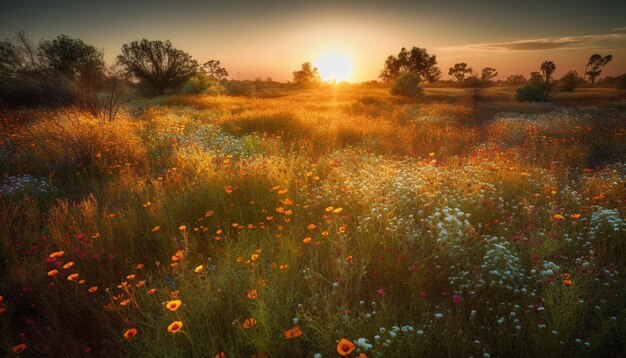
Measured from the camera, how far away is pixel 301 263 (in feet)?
12.4

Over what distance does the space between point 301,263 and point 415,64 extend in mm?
79278

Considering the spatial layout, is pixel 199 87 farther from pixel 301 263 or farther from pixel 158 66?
pixel 301 263

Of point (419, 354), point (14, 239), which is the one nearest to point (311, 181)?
point (419, 354)

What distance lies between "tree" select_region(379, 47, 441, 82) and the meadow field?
7341 centimetres

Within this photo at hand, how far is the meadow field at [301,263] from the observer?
2.73 metres

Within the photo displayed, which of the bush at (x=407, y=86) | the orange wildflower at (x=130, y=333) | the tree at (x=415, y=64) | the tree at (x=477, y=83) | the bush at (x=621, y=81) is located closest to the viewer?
the orange wildflower at (x=130, y=333)

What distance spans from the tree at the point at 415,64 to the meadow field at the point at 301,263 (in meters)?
73.4

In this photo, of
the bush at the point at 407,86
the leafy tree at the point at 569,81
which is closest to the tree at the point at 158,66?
the bush at the point at 407,86

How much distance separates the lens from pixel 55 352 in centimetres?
292

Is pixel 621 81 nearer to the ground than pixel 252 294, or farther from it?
farther from it

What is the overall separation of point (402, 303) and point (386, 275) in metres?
0.42

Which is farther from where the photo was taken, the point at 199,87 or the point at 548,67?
the point at 548,67

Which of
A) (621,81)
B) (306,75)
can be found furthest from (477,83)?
(306,75)

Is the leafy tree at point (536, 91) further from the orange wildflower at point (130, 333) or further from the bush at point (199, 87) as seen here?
the orange wildflower at point (130, 333)
